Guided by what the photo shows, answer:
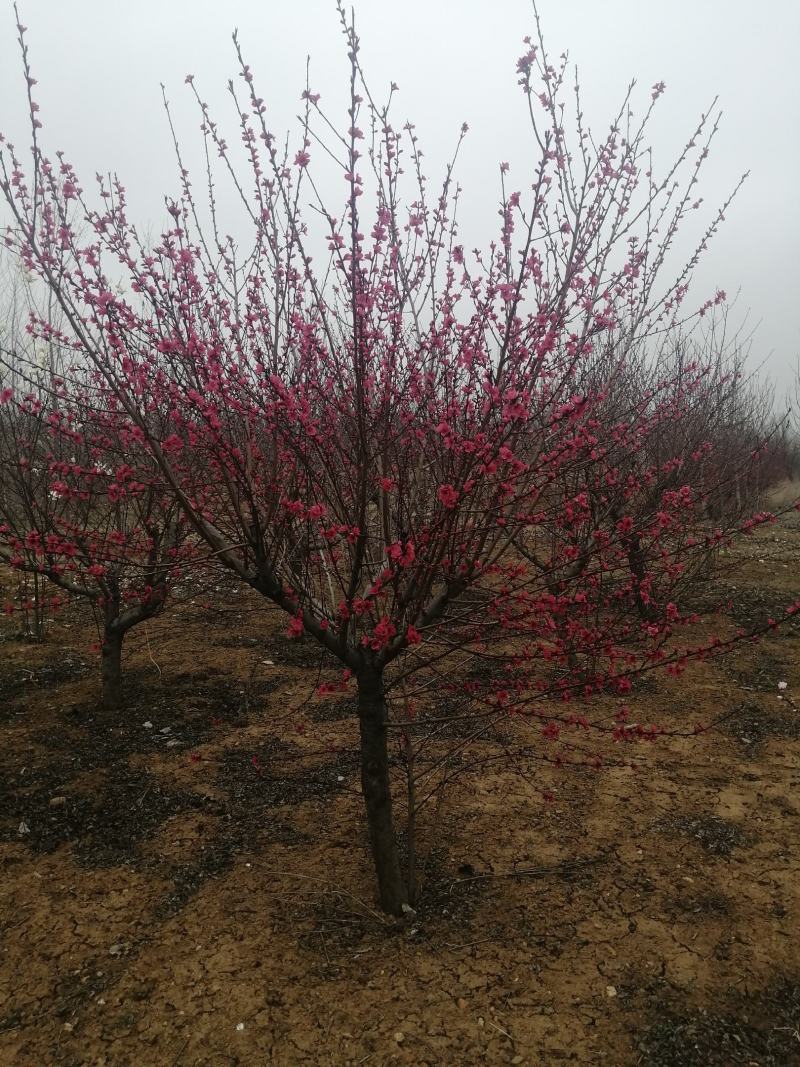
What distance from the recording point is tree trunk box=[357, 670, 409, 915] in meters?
2.75

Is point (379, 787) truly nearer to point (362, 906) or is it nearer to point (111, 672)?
point (362, 906)

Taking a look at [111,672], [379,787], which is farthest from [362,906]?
[111,672]

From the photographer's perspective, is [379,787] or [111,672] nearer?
[379,787]

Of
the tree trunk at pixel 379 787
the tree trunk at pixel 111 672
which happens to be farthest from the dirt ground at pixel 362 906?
the tree trunk at pixel 111 672

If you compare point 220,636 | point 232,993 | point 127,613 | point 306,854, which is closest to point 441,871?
point 306,854

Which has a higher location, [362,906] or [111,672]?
[111,672]

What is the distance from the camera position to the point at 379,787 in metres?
2.81

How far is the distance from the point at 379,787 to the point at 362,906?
57 centimetres

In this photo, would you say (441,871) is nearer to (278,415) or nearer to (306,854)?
(306,854)

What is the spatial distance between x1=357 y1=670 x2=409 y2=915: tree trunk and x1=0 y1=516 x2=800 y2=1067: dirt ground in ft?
0.32

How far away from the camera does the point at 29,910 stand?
2906 millimetres

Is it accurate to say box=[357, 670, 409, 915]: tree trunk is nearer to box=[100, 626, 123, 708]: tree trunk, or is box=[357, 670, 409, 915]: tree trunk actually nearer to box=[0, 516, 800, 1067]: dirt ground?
box=[0, 516, 800, 1067]: dirt ground

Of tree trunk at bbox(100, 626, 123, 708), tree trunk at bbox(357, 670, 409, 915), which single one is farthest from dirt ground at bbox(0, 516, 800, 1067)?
tree trunk at bbox(100, 626, 123, 708)

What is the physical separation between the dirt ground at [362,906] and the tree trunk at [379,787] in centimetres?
10
